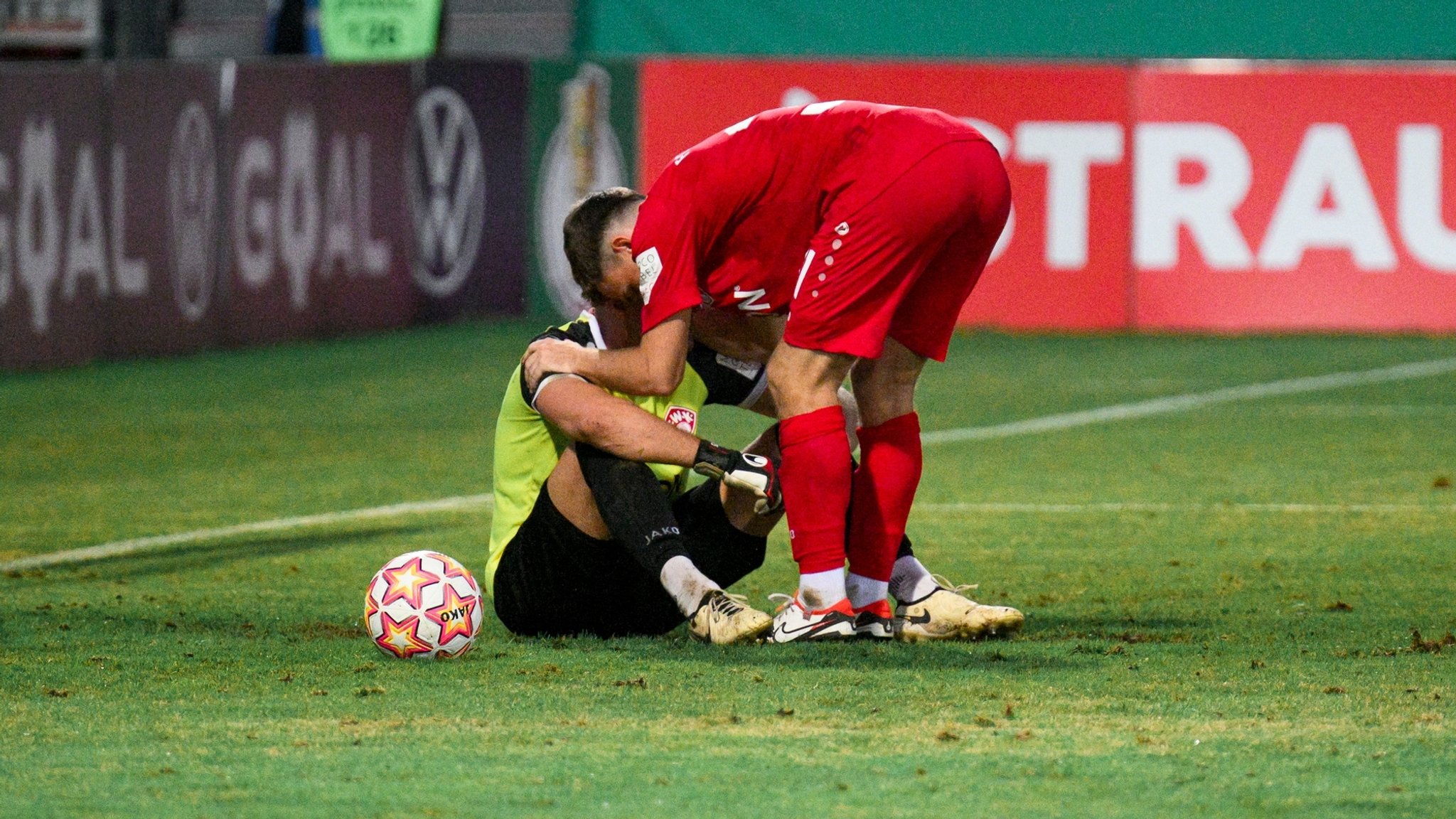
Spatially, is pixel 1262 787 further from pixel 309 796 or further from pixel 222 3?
pixel 222 3

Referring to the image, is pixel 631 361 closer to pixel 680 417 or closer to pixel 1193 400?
pixel 680 417

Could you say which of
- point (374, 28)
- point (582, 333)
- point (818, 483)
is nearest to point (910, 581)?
point (818, 483)

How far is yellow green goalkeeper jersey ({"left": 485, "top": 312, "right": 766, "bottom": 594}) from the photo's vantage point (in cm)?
536

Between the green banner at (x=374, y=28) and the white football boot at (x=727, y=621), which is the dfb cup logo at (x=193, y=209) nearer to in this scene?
the green banner at (x=374, y=28)

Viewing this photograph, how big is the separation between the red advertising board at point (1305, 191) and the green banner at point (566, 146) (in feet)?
12.0

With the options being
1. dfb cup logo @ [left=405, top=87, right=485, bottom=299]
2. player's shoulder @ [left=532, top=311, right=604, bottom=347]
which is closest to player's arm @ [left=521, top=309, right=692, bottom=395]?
player's shoulder @ [left=532, top=311, right=604, bottom=347]

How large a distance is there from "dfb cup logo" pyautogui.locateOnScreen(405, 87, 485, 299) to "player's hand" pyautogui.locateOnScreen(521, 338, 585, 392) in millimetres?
10577

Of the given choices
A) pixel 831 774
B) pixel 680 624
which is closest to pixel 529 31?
pixel 680 624

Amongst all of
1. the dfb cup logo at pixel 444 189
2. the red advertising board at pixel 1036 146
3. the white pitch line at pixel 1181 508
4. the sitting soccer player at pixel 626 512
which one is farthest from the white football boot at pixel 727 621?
the dfb cup logo at pixel 444 189

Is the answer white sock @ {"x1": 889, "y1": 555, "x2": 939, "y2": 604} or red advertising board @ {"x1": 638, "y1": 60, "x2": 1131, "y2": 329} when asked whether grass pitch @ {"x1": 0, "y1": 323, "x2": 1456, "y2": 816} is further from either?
red advertising board @ {"x1": 638, "y1": 60, "x2": 1131, "y2": 329}

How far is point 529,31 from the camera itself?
23953 mm

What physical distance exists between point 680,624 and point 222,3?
20352 mm

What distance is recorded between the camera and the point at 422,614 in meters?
5.05

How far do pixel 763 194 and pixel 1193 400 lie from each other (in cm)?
695
